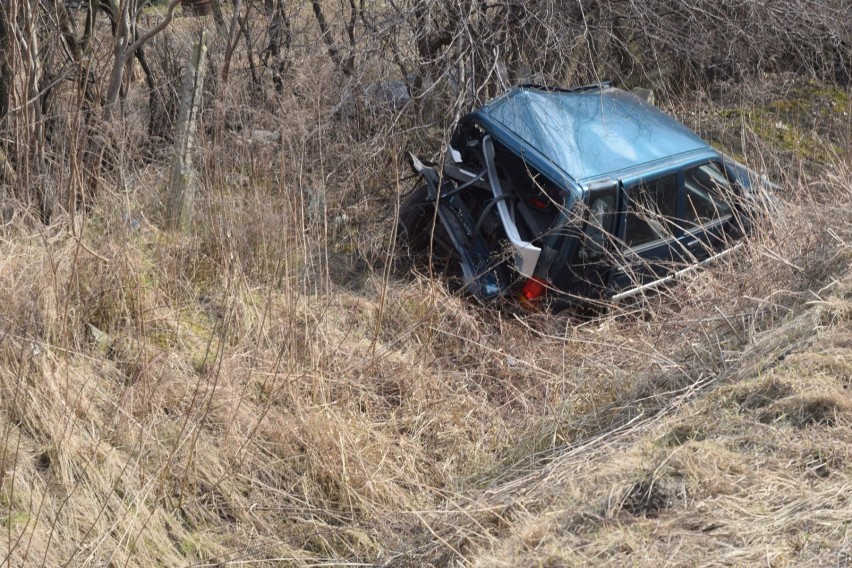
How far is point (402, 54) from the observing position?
28.0 ft

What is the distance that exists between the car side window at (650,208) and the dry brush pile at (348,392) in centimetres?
60

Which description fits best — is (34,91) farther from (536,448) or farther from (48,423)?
(536,448)

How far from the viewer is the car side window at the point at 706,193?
651cm

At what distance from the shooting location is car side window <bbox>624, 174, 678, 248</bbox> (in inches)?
242

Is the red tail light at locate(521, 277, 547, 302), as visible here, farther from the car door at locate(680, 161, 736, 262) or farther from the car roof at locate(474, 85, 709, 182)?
the car door at locate(680, 161, 736, 262)

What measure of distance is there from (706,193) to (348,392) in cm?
327

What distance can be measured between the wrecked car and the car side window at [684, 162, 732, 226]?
0.01 m

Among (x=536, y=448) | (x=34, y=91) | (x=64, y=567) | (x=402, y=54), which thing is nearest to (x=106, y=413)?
(x=64, y=567)

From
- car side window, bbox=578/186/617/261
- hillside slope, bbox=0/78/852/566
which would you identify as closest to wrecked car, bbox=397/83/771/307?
car side window, bbox=578/186/617/261

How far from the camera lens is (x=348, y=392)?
16.6ft

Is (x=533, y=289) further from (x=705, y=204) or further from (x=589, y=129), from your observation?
(x=705, y=204)

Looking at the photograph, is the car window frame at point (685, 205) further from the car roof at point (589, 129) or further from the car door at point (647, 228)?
the car roof at point (589, 129)

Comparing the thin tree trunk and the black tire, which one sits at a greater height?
the thin tree trunk

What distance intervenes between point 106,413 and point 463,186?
3.03 m
